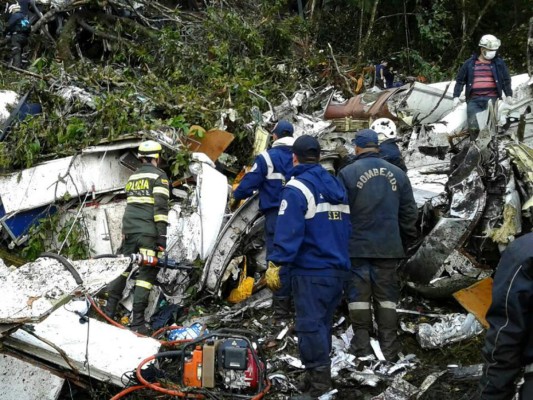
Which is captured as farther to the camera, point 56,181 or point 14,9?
point 14,9

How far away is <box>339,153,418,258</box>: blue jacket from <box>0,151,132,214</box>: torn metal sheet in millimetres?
2970

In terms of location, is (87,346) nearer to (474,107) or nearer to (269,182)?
(269,182)

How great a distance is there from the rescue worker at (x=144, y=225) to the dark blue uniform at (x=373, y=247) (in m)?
1.73

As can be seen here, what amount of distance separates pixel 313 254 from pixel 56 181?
3.47 metres

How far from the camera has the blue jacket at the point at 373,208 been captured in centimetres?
520

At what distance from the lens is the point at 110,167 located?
7301 millimetres

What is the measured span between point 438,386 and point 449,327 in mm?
962

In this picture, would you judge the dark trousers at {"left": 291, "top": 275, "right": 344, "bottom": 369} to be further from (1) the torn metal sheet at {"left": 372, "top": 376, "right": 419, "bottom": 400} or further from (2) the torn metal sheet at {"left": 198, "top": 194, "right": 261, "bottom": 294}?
(2) the torn metal sheet at {"left": 198, "top": 194, "right": 261, "bottom": 294}

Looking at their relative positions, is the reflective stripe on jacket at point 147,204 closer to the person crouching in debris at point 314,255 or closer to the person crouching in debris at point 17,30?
the person crouching in debris at point 314,255

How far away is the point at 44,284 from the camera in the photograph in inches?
163

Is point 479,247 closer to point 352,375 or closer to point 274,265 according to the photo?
point 352,375

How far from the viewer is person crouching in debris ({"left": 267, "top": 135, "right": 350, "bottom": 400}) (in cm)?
444

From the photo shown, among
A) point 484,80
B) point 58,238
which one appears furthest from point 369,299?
point 484,80

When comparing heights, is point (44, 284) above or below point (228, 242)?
above
